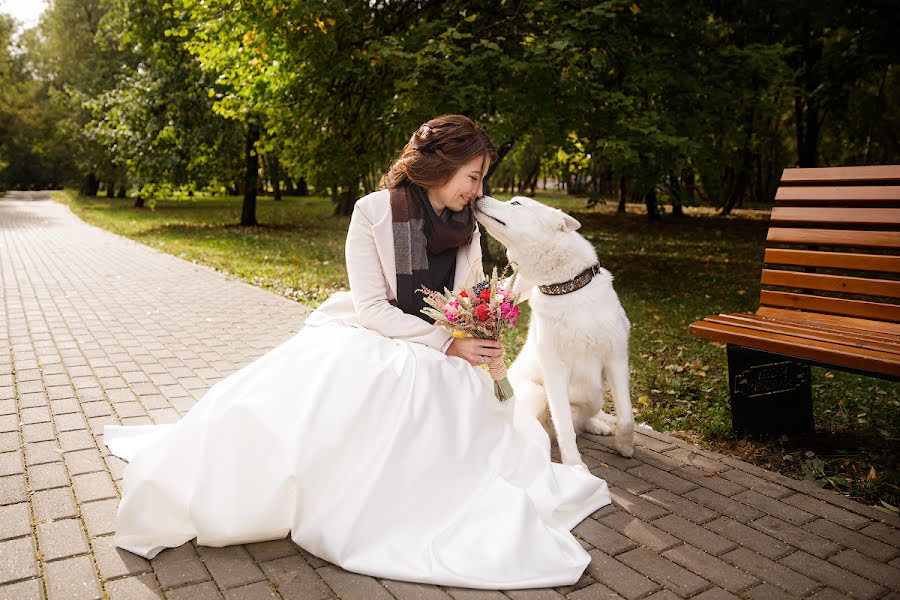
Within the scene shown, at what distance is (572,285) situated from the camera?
3.81 m

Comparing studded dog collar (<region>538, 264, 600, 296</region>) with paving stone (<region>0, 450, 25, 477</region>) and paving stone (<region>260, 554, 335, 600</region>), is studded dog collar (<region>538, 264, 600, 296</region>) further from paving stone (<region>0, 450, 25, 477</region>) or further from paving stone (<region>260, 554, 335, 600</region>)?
paving stone (<region>0, 450, 25, 477</region>)

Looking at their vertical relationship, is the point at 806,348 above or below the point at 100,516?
above

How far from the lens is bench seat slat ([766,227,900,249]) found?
4.36m

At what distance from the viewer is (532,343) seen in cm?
421

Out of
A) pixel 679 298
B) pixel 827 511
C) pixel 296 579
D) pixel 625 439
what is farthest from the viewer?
pixel 679 298

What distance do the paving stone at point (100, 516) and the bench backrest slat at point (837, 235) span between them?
14.5ft

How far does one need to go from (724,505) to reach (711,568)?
0.71 meters

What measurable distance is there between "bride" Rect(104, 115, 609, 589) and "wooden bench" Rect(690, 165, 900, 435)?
1.61m

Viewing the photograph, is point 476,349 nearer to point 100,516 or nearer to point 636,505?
point 636,505

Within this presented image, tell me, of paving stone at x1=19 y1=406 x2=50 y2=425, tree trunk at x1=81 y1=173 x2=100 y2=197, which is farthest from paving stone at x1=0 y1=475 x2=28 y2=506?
tree trunk at x1=81 y1=173 x2=100 y2=197

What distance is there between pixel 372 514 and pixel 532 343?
1699 mm

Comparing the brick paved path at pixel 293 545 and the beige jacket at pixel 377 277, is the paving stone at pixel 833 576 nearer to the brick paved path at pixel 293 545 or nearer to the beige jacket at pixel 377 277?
the brick paved path at pixel 293 545

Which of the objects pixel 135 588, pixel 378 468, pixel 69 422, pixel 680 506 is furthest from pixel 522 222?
pixel 69 422

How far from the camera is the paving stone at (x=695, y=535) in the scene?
3164 mm
